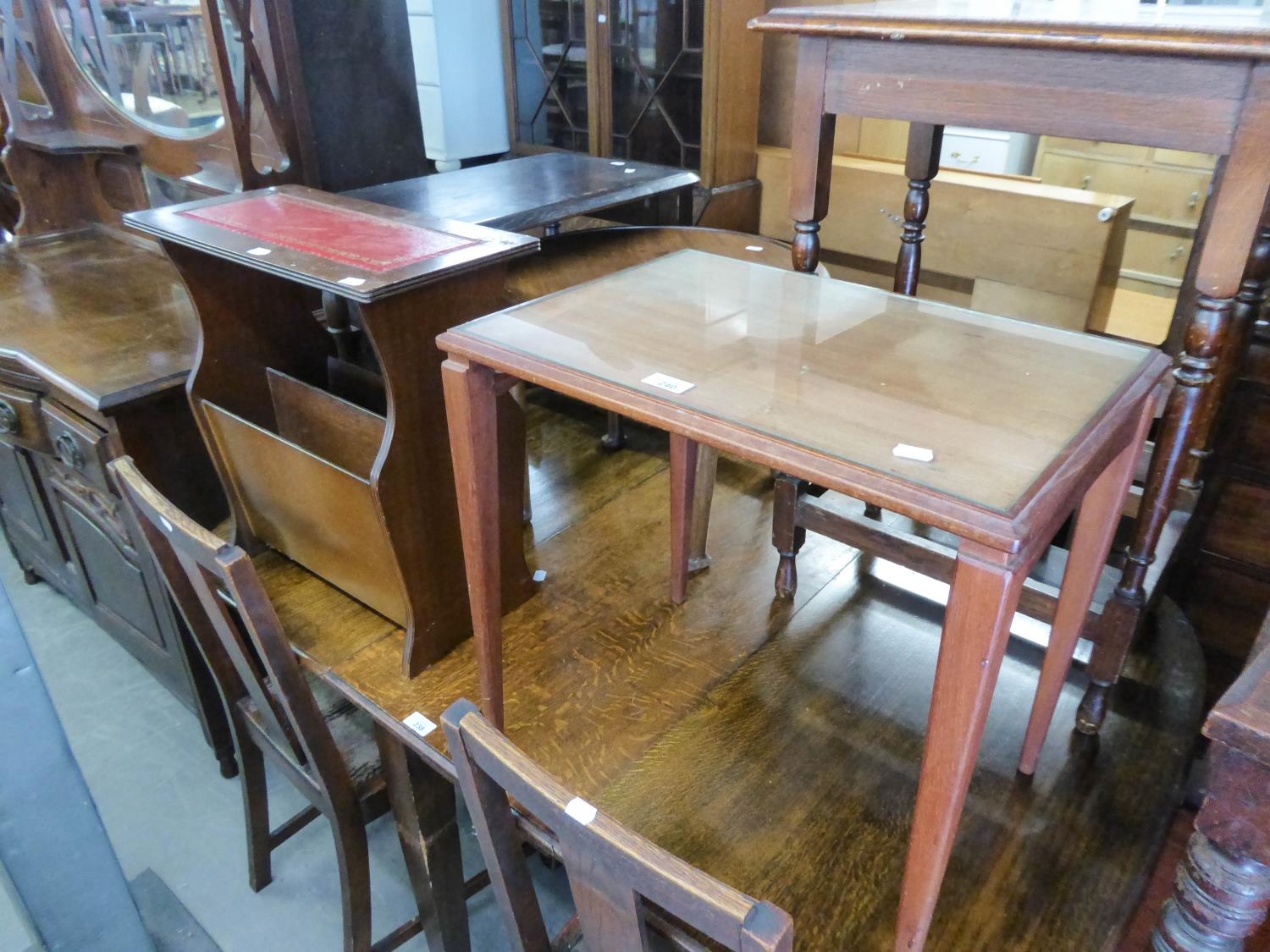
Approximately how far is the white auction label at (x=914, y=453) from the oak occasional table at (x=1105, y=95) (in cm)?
46

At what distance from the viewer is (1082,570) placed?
45.0 inches

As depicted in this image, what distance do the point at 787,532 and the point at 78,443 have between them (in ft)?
4.57

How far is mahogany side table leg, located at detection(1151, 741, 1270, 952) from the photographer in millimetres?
681

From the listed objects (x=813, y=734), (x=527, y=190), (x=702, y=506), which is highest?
(x=527, y=190)

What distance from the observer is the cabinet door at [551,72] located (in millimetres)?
3129

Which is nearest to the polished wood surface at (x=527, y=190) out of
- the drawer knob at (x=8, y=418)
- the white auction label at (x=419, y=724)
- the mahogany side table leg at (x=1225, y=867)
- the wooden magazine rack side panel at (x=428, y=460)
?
the wooden magazine rack side panel at (x=428, y=460)

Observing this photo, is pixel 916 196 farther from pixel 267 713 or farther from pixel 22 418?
pixel 22 418

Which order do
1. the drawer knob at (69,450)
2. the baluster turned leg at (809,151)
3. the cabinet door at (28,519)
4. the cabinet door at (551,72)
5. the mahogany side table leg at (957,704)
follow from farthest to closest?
the cabinet door at (551,72) < the cabinet door at (28,519) < the drawer knob at (69,450) < the baluster turned leg at (809,151) < the mahogany side table leg at (957,704)

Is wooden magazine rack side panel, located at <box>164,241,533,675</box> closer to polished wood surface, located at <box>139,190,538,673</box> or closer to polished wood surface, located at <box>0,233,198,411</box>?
polished wood surface, located at <box>139,190,538,673</box>

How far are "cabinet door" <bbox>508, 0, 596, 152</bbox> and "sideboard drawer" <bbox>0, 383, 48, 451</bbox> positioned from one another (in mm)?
2040

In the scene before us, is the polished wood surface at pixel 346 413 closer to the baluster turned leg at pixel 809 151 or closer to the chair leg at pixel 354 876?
the chair leg at pixel 354 876

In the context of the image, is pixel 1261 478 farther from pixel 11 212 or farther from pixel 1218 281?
pixel 11 212

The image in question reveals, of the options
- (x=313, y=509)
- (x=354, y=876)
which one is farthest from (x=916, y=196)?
(x=354, y=876)

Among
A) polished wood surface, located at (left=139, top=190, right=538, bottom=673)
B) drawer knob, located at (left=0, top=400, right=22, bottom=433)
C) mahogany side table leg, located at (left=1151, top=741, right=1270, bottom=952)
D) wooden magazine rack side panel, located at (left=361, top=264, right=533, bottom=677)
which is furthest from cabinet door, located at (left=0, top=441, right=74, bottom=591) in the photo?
mahogany side table leg, located at (left=1151, top=741, right=1270, bottom=952)
